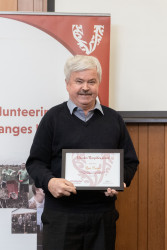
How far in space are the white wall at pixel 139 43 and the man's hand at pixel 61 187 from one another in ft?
3.16

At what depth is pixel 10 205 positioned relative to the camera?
2010 millimetres

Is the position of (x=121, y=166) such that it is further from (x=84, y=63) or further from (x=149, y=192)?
(x=149, y=192)

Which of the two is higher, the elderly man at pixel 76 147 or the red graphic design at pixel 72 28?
the red graphic design at pixel 72 28

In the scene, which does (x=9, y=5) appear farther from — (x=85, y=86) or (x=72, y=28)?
(x=85, y=86)

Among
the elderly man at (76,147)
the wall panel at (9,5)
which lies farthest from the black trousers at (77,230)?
the wall panel at (9,5)

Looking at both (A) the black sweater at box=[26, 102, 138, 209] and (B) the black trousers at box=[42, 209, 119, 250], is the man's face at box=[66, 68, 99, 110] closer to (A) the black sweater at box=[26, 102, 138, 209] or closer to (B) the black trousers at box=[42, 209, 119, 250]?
(A) the black sweater at box=[26, 102, 138, 209]

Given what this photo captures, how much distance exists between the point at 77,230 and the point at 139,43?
1300 mm

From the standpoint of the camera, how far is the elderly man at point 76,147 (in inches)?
60.8

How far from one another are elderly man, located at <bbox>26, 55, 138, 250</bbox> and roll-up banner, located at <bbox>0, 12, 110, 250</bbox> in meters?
0.39

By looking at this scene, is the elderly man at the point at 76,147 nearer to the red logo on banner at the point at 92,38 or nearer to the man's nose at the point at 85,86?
the man's nose at the point at 85,86

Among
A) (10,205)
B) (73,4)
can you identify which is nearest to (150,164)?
(10,205)

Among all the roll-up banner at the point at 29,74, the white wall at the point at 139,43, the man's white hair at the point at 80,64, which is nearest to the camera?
the man's white hair at the point at 80,64

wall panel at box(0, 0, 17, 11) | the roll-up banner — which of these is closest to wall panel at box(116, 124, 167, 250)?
the roll-up banner

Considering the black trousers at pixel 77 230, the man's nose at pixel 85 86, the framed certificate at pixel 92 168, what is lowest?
the black trousers at pixel 77 230
